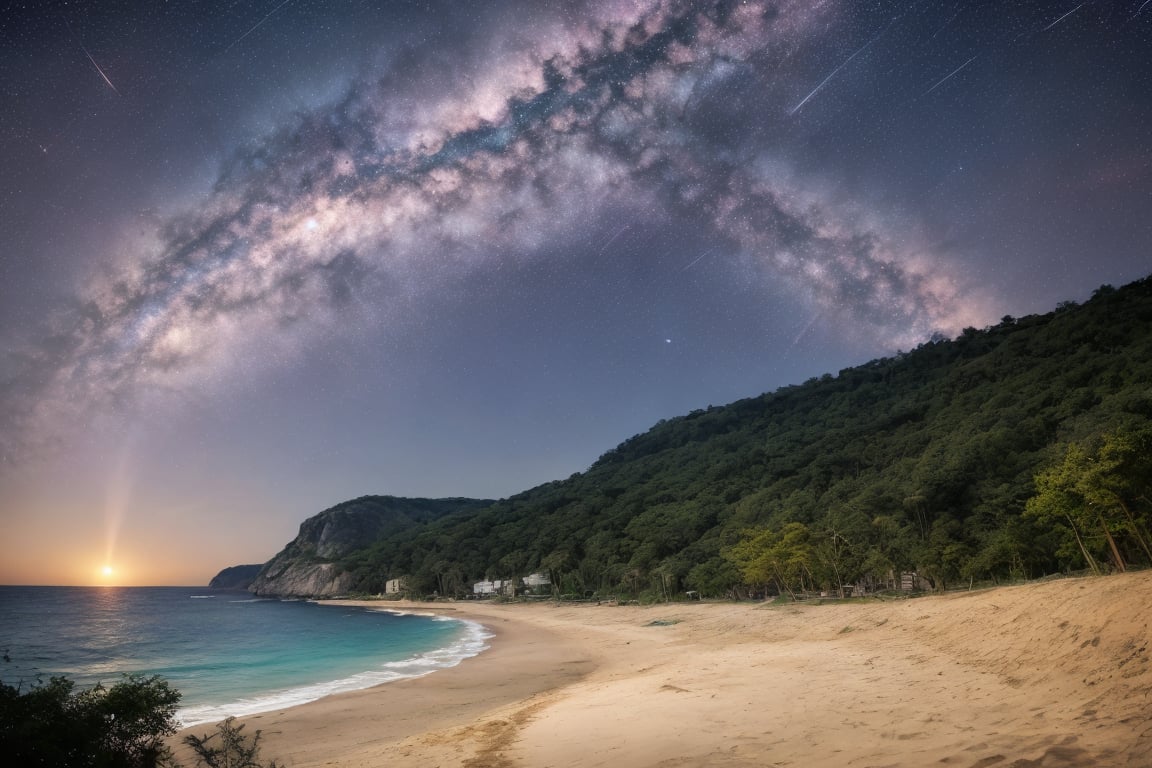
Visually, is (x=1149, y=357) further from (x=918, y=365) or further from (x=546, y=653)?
(x=918, y=365)

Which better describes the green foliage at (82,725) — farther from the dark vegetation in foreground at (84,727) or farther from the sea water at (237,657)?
the sea water at (237,657)

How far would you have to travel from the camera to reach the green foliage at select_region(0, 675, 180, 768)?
270 inches

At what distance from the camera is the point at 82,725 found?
7.54 metres

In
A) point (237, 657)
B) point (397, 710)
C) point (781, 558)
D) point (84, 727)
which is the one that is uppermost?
point (84, 727)

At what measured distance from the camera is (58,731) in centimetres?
728

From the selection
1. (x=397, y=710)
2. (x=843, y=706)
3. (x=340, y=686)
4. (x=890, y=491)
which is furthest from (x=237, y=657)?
(x=890, y=491)

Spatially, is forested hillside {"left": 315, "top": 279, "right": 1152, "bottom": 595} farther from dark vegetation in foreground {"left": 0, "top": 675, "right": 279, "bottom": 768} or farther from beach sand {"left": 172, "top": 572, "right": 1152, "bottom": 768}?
dark vegetation in foreground {"left": 0, "top": 675, "right": 279, "bottom": 768}

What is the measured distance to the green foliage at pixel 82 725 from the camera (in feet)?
22.5

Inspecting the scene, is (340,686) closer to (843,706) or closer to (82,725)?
(82,725)

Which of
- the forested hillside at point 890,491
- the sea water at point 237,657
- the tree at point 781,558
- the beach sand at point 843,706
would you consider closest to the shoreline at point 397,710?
the beach sand at point 843,706

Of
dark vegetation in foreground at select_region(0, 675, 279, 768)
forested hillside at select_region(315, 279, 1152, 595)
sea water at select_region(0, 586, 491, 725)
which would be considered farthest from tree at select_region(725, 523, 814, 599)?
dark vegetation in foreground at select_region(0, 675, 279, 768)

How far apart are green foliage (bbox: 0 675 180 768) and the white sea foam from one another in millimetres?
13093

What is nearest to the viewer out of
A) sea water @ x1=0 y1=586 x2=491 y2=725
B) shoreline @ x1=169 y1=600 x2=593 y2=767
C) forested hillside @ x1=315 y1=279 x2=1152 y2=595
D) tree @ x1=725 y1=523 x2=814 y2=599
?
shoreline @ x1=169 y1=600 x2=593 y2=767

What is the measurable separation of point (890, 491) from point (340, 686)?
60170 millimetres
